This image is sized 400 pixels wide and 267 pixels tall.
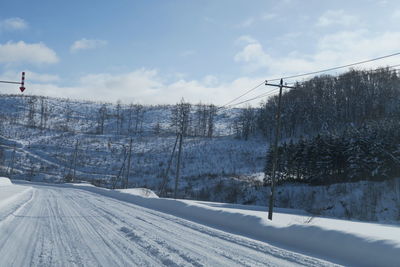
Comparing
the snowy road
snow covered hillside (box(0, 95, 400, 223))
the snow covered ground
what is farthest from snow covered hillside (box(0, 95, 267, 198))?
the snowy road

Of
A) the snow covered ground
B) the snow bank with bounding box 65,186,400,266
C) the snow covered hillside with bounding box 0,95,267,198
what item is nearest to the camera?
the snow covered ground

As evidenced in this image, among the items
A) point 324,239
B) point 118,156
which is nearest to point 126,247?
point 324,239

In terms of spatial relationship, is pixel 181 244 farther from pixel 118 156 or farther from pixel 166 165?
pixel 118 156

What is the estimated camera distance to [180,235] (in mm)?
11906

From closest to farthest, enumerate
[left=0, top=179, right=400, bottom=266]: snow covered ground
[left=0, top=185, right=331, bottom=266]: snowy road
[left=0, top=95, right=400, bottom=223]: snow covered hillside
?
[left=0, top=185, right=331, bottom=266]: snowy road < [left=0, top=179, right=400, bottom=266]: snow covered ground < [left=0, top=95, right=400, bottom=223]: snow covered hillside

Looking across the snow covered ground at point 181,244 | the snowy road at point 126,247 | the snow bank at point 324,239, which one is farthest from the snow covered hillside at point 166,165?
the snowy road at point 126,247

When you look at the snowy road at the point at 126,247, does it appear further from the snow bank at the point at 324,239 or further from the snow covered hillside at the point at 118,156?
the snow covered hillside at the point at 118,156

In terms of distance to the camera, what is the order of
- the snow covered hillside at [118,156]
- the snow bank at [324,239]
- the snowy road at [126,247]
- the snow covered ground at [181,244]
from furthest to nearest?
the snow covered hillside at [118,156] → the snow bank at [324,239] → the snow covered ground at [181,244] → the snowy road at [126,247]

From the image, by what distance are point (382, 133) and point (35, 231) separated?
55.1m

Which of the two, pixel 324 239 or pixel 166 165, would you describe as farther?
pixel 166 165

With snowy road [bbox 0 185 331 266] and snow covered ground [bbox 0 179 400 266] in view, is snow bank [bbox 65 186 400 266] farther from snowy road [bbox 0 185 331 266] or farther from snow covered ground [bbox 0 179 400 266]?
snowy road [bbox 0 185 331 266]

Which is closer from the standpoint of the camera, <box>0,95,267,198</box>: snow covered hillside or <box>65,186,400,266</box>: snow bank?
<box>65,186,400,266</box>: snow bank

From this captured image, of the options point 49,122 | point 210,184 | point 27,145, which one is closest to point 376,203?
point 210,184

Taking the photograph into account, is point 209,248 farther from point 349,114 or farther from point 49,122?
point 49,122
